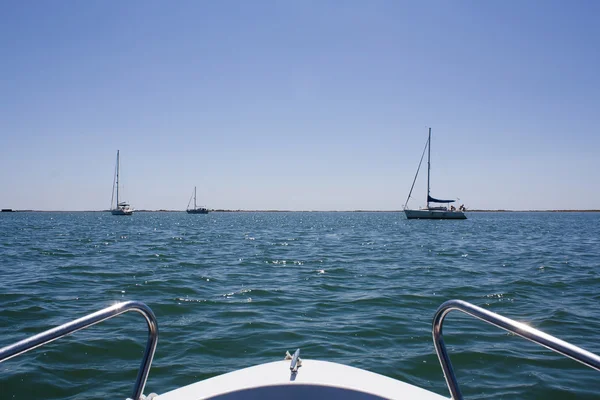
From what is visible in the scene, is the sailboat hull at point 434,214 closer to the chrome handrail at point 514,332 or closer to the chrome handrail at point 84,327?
the chrome handrail at point 514,332

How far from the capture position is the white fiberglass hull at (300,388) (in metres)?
2.03

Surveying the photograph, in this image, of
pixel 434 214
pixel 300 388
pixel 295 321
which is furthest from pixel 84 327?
pixel 434 214

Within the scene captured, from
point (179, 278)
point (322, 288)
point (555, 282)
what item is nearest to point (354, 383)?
point (322, 288)

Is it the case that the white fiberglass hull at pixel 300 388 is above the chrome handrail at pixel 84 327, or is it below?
below

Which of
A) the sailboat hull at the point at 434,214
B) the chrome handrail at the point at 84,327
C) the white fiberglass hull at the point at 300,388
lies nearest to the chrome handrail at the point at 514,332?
the white fiberglass hull at the point at 300,388

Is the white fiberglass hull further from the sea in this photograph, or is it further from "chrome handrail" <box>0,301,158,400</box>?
the sea

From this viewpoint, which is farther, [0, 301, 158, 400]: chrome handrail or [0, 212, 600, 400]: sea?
[0, 212, 600, 400]: sea

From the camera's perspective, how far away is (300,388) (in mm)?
2074

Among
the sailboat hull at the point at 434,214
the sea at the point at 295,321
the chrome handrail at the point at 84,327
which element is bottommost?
the sea at the point at 295,321

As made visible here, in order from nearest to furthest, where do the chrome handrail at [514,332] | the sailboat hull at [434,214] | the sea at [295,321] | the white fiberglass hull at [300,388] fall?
the chrome handrail at [514,332], the white fiberglass hull at [300,388], the sea at [295,321], the sailboat hull at [434,214]

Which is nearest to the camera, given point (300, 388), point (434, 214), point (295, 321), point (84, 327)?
point (84, 327)

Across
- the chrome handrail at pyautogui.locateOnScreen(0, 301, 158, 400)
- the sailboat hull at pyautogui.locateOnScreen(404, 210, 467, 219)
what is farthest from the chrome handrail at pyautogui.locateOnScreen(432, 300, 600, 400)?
the sailboat hull at pyautogui.locateOnScreen(404, 210, 467, 219)

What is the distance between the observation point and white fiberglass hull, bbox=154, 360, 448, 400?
6.64ft

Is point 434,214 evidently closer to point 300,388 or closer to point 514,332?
point 300,388
